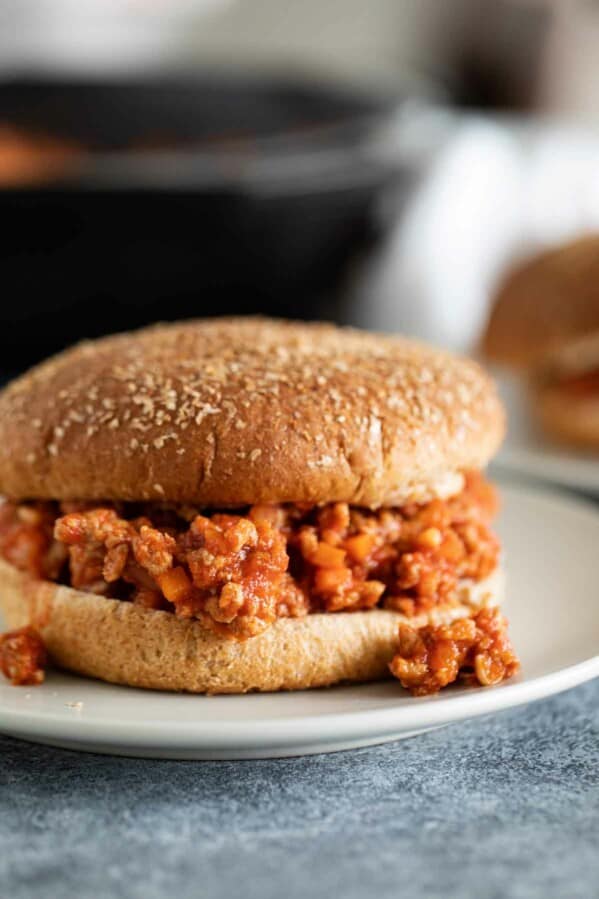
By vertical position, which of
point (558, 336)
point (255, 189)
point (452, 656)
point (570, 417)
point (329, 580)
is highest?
point (255, 189)

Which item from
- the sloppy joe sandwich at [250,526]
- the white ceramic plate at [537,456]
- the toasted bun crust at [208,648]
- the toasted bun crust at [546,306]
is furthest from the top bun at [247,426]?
the toasted bun crust at [546,306]

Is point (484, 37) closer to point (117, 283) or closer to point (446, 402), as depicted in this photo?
point (117, 283)

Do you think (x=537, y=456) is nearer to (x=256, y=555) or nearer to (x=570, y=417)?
(x=570, y=417)

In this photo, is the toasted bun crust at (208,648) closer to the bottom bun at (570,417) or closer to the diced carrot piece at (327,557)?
the diced carrot piece at (327,557)

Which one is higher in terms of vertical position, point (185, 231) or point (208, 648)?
point (185, 231)

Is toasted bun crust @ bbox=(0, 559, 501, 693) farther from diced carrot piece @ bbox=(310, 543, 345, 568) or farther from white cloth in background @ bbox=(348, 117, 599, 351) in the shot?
white cloth in background @ bbox=(348, 117, 599, 351)

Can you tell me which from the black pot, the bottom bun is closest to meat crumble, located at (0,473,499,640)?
the bottom bun

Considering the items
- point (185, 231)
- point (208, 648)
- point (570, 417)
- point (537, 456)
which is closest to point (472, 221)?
point (185, 231)
